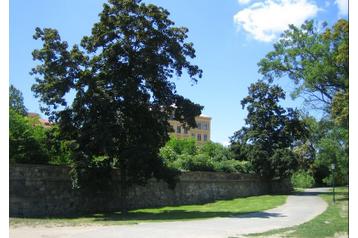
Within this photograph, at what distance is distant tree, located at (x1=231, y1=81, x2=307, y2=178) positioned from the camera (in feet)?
138

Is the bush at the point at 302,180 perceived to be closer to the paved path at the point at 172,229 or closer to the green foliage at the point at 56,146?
the green foliage at the point at 56,146

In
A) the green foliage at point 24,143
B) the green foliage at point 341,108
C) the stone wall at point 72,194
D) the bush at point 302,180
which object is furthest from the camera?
the bush at point 302,180

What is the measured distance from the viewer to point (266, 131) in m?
43.4

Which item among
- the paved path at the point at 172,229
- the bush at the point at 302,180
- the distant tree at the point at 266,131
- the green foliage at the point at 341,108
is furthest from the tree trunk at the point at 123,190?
the bush at the point at 302,180

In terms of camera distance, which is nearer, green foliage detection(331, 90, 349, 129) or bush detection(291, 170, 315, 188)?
green foliage detection(331, 90, 349, 129)

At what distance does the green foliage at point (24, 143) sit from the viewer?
21.3 m

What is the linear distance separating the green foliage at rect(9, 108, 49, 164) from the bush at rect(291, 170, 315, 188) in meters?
44.5

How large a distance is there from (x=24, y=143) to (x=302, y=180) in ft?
155

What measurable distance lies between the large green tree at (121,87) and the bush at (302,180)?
41.4 m

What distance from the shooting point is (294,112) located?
146ft

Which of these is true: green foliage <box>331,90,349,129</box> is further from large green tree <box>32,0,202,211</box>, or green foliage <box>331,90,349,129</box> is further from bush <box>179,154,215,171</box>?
bush <box>179,154,215,171</box>

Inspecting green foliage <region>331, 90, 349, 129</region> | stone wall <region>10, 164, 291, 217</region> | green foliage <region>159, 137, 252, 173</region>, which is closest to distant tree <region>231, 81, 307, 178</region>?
green foliage <region>159, 137, 252, 173</region>
